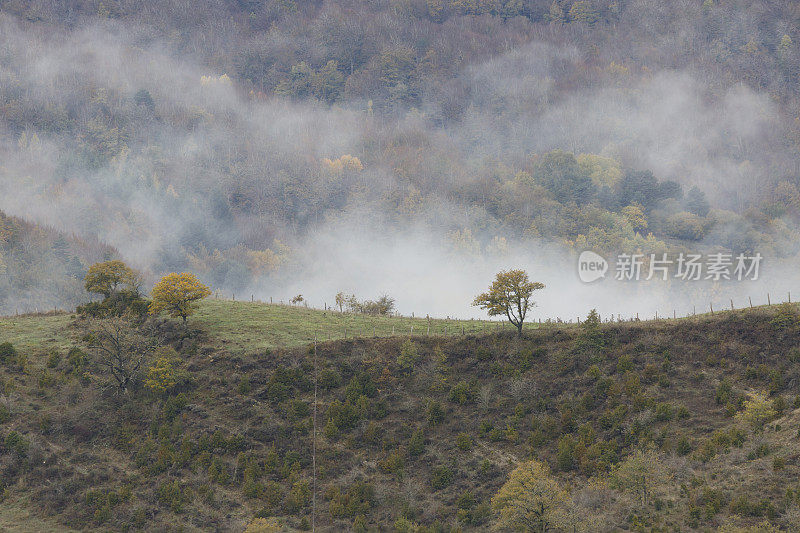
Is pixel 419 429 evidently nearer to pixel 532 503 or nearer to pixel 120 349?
pixel 532 503

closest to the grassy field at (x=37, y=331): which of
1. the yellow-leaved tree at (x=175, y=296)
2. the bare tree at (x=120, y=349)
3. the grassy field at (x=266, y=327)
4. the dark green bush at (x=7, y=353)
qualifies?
the grassy field at (x=266, y=327)

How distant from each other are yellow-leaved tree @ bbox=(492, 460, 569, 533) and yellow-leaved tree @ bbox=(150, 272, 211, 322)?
5502cm

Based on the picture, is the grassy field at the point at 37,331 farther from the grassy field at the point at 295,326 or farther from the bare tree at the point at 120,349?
the grassy field at the point at 295,326

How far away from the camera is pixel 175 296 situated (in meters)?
101

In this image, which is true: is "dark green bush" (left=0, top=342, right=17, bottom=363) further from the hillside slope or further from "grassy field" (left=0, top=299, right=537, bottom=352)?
"grassy field" (left=0, top=299, right=537, bottom=352)

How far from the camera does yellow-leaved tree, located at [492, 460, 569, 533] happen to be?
62594 millimetres

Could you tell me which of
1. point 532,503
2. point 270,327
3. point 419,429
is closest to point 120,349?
point 270,327

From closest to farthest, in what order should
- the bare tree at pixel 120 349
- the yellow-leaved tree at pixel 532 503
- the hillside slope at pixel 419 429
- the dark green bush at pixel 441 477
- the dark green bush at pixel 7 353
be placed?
1. the yellow-leaved tree at pixel 532 503
2. the hillside slope at pixel 419 429
3. the dark green bush at pixel 441 477
4. the bare tree at pixel 120 349
5. the dark green bush at pixel 7 353

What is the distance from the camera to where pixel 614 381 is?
271 ft

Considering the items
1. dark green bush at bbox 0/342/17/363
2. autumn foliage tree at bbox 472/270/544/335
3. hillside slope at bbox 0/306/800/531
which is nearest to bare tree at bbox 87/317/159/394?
hillside slope at bbox 0/306/800/531

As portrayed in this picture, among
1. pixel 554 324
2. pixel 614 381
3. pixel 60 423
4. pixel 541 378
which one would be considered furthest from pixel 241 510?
pixel 554 324

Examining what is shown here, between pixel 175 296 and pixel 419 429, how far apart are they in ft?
137

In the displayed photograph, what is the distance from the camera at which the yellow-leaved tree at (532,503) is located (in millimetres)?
62594

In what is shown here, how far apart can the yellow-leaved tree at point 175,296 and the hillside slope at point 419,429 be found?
187 inches
